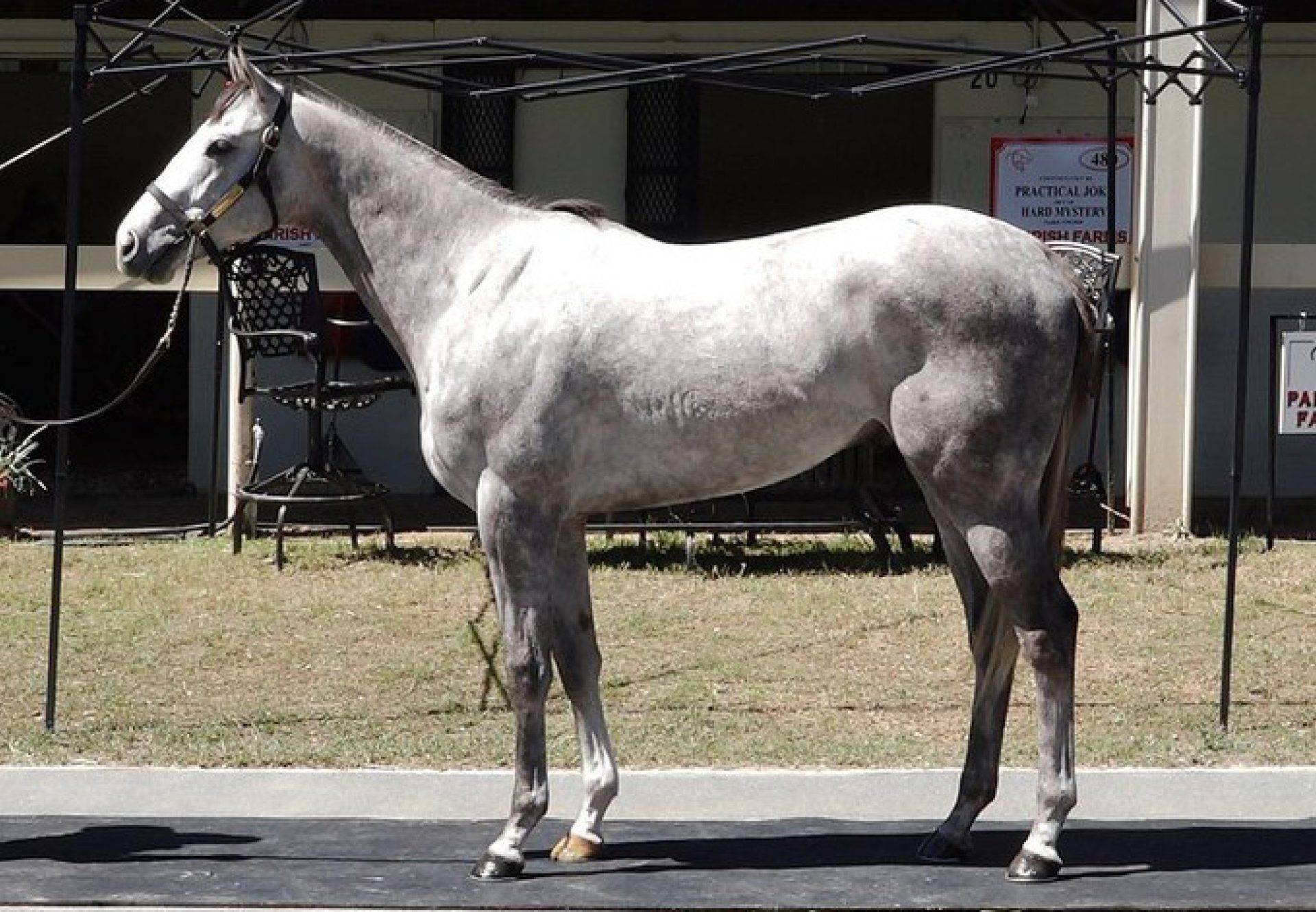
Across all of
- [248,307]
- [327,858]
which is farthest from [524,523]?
[248,307]

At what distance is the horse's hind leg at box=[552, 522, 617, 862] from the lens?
6.40 metres

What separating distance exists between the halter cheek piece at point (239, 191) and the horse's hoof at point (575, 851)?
1964 mm

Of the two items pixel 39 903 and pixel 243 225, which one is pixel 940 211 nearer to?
pixel 243 225

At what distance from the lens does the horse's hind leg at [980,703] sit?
20.7 feet

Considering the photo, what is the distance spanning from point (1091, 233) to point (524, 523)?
25.9 ft

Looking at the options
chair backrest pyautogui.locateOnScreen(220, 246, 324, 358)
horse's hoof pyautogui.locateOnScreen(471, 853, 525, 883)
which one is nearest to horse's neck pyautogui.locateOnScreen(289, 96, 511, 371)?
horse's hoof pyautogui.locateOnScreen(471, 853, 525, 883)

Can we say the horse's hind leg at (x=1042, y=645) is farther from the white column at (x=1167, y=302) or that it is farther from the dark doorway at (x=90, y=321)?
the dark doorway at (x=90, y=321)

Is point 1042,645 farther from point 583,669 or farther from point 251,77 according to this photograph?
point 251,77

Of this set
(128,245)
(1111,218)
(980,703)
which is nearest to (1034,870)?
(980,703)

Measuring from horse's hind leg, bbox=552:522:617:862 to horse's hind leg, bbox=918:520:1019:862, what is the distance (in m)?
0.93

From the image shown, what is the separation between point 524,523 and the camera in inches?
242

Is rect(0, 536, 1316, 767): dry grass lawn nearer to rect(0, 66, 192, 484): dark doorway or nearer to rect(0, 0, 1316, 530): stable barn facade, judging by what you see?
rect(0, 0, 1316, 530): stable barn facade

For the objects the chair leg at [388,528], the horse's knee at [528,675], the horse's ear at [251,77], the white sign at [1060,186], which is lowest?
the horse's knee at [528,675]

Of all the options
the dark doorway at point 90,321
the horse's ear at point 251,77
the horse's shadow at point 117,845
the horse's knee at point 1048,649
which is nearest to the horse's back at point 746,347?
the horse's knee at point 1048,649
